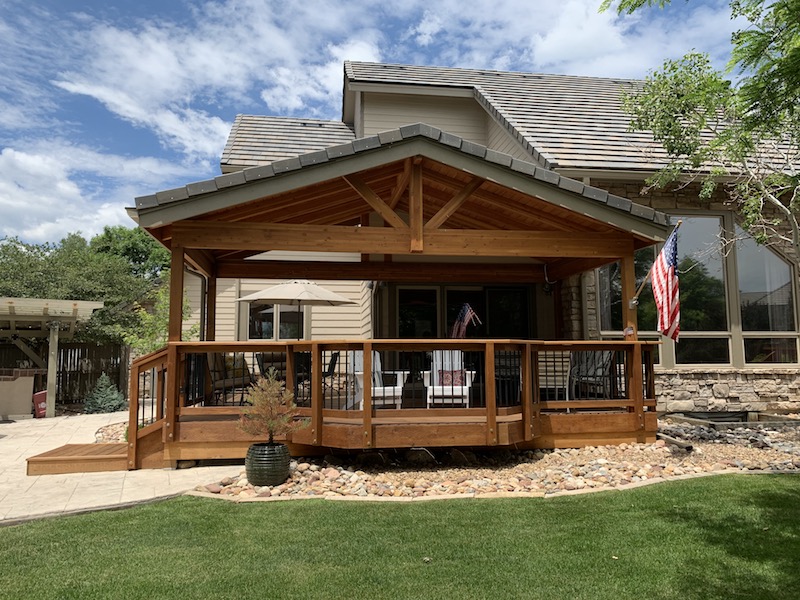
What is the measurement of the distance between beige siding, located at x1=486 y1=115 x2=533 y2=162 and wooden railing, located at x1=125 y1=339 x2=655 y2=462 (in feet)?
16.4

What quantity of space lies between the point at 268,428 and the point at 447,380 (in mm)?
2326

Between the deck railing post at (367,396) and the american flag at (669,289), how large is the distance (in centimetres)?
332

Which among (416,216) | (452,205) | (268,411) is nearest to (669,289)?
(452,205)

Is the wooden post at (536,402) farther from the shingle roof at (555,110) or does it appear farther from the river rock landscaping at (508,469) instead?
the shingle roof at (555,110)

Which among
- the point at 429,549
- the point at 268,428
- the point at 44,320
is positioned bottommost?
the point at 429,549

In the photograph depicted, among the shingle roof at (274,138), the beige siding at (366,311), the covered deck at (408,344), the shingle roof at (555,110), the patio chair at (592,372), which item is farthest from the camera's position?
the shingle roof at (274,138)

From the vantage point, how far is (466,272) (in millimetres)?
10500

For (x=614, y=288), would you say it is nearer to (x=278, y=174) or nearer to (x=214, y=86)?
(x=278, y=174)

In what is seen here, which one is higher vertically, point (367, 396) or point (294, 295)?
point (294, 295)

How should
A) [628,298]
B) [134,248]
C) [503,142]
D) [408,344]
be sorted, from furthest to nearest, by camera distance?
1. [134,248]
2. [503,142]
3. [628,298]
4. [408,344]

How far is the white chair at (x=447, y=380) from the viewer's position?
6.88 metres

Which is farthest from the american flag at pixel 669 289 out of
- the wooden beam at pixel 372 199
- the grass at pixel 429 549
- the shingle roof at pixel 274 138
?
the shingle roof at pixel 274 138

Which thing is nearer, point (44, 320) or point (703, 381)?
point (703, 381)

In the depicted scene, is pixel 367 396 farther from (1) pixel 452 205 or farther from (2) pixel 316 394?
(1) pixel 452 205
